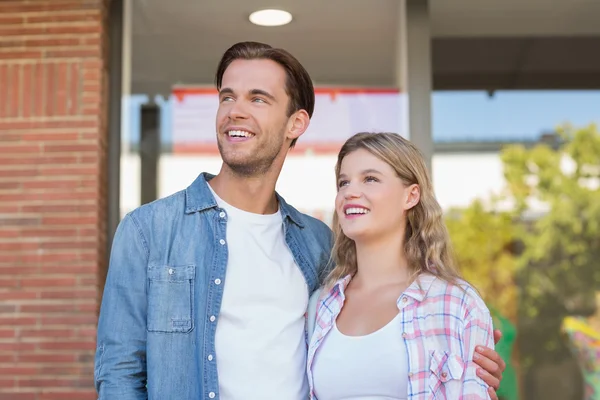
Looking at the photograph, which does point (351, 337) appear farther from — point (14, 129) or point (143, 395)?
point (14, 129)

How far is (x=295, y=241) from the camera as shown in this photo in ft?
10.6

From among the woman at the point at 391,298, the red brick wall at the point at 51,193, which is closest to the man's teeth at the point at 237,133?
the woman at the point at 391,298

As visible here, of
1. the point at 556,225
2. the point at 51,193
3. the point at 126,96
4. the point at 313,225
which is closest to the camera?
the point at 313,225

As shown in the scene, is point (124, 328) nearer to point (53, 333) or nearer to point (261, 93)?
point (261, 93)

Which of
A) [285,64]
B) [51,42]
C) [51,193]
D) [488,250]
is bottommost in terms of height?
[488,250]

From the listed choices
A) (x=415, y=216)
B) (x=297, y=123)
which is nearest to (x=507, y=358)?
(x=415, y=216)

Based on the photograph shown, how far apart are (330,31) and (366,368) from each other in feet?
10.9

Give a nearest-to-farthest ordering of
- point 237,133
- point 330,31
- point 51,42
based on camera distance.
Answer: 1. point 237,133
2. point 51,42
3. point 330,31

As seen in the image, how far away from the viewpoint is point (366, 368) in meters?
2.73

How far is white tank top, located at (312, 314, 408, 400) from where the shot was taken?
2717 mm

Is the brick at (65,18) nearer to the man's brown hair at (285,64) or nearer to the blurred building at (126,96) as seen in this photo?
the blurred building at (126,96)

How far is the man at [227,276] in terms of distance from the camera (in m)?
2.81

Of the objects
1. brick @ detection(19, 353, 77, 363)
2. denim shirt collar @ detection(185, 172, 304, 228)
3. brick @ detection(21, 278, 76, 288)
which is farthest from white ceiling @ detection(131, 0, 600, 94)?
denim shirt collar @ detection(185, 172, 304, 228)

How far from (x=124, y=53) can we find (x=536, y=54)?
3209 millimetres
